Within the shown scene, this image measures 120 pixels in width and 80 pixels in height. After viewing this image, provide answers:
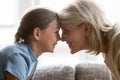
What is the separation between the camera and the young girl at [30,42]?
1550 mm

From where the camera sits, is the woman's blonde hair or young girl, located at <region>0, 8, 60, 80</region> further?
the woman's blonde hair

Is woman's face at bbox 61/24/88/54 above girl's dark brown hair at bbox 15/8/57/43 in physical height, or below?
below

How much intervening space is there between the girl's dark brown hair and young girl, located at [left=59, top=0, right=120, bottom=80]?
0.09 metres

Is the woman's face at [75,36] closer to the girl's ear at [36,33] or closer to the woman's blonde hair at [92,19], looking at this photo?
the woman's blonde hair at [92,19]

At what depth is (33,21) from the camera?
5.57 feet

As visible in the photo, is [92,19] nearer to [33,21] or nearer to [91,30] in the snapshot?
[91,30]

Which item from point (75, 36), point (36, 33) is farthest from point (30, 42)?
point (75, 36)

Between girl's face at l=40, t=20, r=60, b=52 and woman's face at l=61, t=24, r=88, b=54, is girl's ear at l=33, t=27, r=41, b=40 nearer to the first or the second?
girl's face at l=40, t=20, r=60, b=52

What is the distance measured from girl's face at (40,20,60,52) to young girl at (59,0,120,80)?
0.05 metres

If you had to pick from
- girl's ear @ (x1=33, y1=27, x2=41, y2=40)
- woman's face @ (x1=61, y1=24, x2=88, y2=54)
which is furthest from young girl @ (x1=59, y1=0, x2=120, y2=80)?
girl's ear @ (x1=33, y1=27, x2=41, y2=40)

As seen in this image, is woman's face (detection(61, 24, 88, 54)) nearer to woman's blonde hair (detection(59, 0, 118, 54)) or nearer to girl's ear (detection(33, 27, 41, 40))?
woman's blonde hair (detection(59, 0, 118, 54))

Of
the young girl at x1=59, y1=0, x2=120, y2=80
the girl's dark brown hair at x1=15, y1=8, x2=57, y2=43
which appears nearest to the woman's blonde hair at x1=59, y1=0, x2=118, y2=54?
the young girl at x1=59, y1=0, x2=120, y2=80

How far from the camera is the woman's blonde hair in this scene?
1.65 metres

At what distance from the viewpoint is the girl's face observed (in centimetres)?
175
